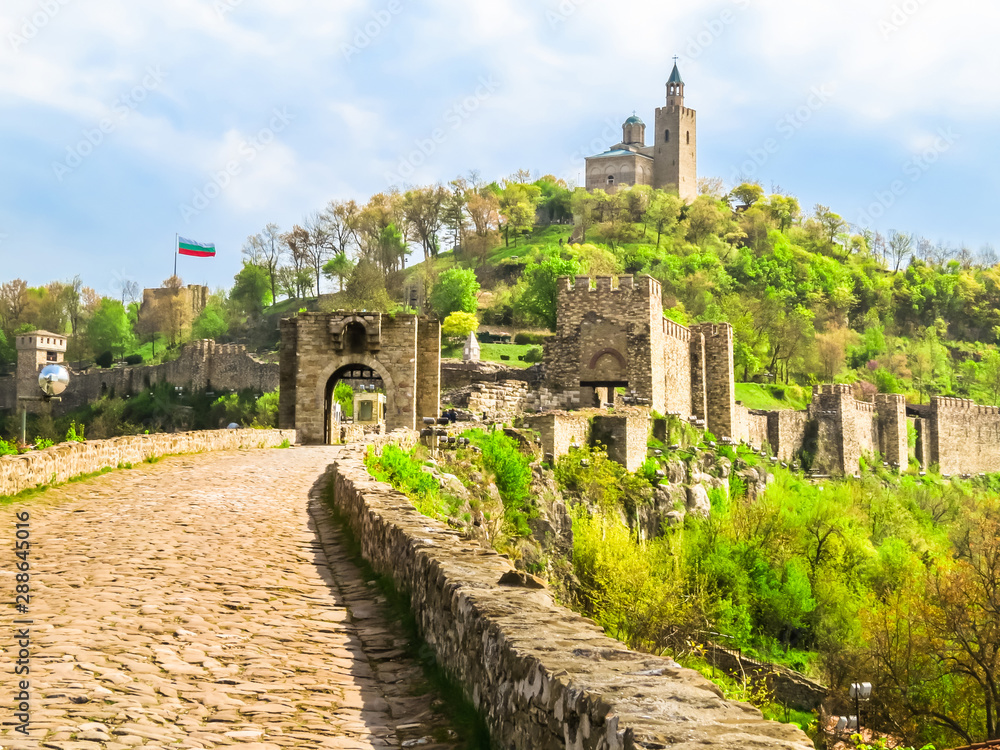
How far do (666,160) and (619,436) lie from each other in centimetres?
8183

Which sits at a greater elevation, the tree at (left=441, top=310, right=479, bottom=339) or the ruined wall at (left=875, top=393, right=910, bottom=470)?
the tree at (left=441, top=310, right=479, bottom=339)

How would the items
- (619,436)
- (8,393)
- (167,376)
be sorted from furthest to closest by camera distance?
1. (8,393)
2. (167,376)
3. (619,436)

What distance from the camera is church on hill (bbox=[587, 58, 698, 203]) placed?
103 metres

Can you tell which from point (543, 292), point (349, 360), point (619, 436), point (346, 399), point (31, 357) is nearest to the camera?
point (619, 436)

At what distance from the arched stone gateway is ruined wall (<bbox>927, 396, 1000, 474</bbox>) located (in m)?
37.5

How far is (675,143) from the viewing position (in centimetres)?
10388

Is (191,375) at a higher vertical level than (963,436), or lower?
higher

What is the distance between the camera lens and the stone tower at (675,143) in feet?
340

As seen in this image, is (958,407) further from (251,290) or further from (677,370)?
(251,290)

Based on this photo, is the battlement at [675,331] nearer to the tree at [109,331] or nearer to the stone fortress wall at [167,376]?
the stone fortress wall at [167,376]

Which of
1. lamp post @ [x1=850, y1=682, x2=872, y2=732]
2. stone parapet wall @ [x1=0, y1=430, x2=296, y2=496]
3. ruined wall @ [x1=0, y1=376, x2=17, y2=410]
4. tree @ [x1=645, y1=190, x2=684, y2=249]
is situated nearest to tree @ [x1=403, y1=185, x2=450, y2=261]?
tree @ [x1=645, y1=190, x2=684, y2=249]

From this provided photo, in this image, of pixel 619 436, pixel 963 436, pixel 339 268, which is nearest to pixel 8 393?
pixel 339 268

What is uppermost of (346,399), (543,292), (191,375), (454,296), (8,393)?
(454,296)

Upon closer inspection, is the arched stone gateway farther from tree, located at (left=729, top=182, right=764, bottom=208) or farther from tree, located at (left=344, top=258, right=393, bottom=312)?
tree, located at (left=729, top=182, right=764, bottom=208)
